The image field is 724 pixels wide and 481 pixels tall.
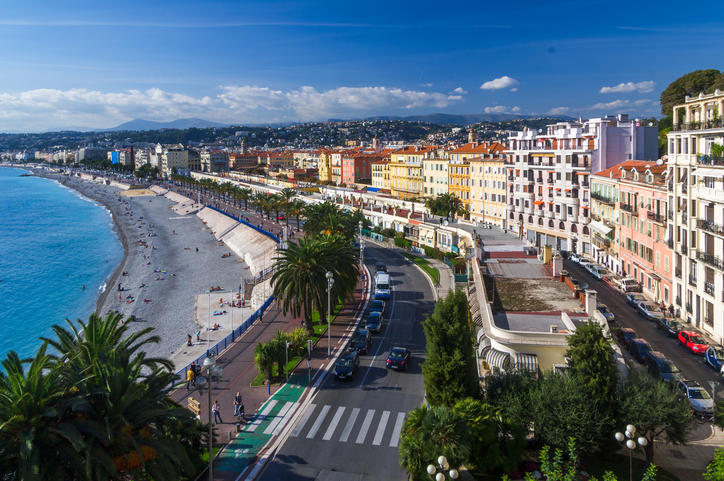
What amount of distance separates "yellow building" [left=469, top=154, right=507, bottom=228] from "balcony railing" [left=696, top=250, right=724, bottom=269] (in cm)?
3796

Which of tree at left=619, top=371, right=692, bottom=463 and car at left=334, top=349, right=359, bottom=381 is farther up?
tree at left=619, top=371, right=692, bottom=463

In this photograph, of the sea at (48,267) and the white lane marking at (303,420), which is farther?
the sea at (48,267)

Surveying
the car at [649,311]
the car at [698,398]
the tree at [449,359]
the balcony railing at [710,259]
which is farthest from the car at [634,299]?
the tree at [449,359]

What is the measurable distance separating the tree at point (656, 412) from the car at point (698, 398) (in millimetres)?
4605

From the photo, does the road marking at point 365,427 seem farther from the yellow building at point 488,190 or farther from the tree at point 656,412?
the yellow building at point 488,190

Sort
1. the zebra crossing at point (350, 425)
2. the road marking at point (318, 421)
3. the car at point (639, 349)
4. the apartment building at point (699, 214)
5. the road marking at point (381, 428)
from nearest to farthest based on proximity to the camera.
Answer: the road marking at point (381, 428)
the zebra crossing at point (350, 425)
the road marking at point (318, 421)
the car at point (639, 349)
the apartment building at point (699, 214)

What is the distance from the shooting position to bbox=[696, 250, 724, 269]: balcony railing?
31256 mm

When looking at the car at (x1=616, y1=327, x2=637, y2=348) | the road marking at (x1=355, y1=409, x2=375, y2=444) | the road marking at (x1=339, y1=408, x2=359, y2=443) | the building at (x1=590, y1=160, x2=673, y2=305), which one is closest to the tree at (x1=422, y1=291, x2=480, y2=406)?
the road marking at (x1=355, y1=409, x2=375, y2=444)

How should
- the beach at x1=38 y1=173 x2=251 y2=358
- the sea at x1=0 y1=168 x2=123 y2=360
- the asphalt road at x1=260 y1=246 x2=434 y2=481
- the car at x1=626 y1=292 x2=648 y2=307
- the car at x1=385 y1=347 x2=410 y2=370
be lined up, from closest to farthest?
the asphalt road at x1=260 y1=246 x2=434 y2=481 < the car at x1=385 y1=347 x2=410 y2=370 < the car at x1=626 y1=292 x2=648 y2=307 < the beach at x1=38 y1=173 x2=251 y2=358 < the sea at x1=0 y1=168 x2=123 y2=360

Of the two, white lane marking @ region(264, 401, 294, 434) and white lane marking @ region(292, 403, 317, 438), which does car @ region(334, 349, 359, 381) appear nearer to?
white lane marking @ region(292, 403, 317, 438)

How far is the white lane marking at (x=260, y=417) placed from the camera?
22375 millimetres

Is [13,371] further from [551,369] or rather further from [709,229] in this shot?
[709,229]

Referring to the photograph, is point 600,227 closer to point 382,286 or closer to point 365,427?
point 382,286

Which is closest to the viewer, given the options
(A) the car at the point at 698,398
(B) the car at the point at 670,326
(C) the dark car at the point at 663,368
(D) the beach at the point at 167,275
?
(A) the car at the point at 698,398
